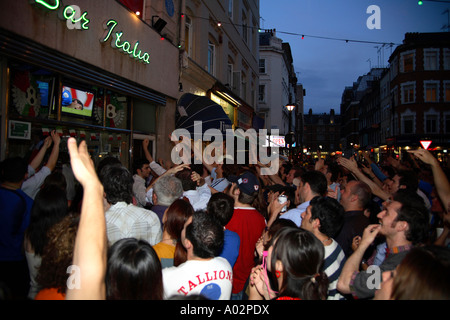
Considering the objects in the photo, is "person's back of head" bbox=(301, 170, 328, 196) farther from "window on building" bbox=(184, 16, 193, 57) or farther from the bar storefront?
"window on building" bbox=(184, 16, 193, 57)

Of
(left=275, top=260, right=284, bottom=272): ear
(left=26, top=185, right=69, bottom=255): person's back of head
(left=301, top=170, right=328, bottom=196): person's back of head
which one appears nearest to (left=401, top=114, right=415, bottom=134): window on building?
(left=301, top=170, right=328, bottom=196): person's back of head

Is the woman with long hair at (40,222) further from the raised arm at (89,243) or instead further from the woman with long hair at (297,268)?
the woman with long hair at (297,268)

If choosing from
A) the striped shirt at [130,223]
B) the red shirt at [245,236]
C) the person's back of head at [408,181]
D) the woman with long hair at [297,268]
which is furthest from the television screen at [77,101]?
the person's back of head at [408,181]

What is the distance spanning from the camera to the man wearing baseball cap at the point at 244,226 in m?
3.55

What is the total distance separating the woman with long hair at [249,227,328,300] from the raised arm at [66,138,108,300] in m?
1.20

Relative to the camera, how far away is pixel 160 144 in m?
9.38

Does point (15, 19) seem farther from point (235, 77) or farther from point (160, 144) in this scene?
point (235, 77)

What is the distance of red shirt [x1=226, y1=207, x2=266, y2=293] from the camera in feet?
11.6

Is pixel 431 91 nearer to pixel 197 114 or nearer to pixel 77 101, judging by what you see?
pixel 197 114

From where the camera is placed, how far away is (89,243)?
1.59 metres

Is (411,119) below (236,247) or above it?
above

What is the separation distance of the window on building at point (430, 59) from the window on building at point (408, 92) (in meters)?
2.35
